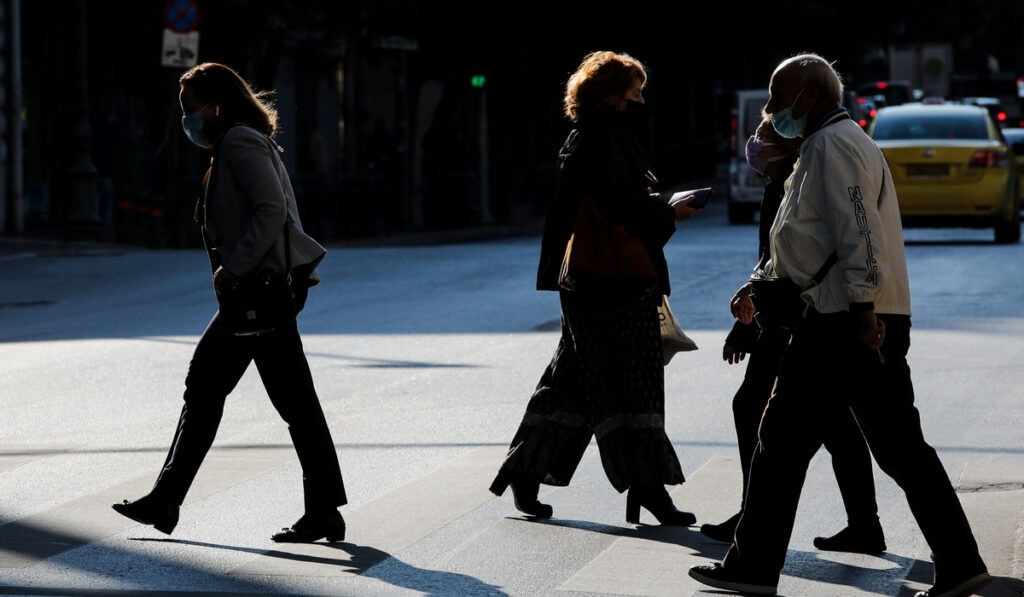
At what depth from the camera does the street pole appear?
939 inches

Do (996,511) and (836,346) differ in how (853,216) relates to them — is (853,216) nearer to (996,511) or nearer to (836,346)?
(836,346)

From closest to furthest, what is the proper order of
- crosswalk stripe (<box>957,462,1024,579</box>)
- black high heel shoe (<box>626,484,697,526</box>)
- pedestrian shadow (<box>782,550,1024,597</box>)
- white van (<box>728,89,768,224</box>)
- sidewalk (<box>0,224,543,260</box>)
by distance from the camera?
pedestrian shadow (<box>782,550,1024,597</box>), crosswalk stripe (<box>957,462,1024,579</box>), black high heel shoe (<box>626,484,697,526</box>), sidewalk (<box>0,224,543,260</box>), white van (<box>728,89,768,224</box>)

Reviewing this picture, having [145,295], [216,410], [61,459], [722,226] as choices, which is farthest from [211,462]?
[722,226]

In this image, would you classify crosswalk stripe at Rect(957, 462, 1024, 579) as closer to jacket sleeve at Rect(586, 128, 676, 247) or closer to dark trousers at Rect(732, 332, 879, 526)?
dark trousers at Rect(732, 332, 879, 526)

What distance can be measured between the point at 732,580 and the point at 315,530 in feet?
5.04

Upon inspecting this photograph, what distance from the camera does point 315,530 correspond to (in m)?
6.38

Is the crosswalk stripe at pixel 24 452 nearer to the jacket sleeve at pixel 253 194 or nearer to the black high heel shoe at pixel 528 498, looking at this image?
the jacket sleeve at pixel 253 194

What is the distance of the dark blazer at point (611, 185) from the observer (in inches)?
252

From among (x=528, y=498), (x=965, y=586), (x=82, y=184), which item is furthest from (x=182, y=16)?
(x=965, y=586)

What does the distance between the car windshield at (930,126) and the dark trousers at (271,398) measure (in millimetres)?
16481

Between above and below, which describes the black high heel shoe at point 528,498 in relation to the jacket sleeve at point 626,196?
below

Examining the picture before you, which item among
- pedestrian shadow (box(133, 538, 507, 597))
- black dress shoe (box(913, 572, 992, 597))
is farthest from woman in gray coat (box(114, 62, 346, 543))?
black dress shoe (box(913, 572, 992, 597))

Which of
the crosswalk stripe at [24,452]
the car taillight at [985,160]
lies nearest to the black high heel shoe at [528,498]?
the crosswalk stripe at [24,452]

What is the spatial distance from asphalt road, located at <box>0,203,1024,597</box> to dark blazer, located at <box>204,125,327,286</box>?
3.20 feet
